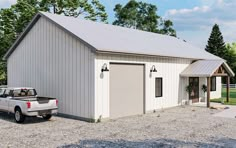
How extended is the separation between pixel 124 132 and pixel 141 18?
42208 millimetres

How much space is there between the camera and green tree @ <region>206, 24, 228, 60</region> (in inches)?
2248

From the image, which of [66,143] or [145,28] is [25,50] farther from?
[145,28]

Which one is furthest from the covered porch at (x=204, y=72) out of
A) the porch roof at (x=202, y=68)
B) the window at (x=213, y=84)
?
the window at (x=213, y=84)

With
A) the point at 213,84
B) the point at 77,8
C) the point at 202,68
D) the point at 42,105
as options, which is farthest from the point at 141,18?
the point at 42,105

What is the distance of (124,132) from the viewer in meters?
9.73

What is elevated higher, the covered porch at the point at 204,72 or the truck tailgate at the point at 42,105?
the covered porch at the point at 204,72

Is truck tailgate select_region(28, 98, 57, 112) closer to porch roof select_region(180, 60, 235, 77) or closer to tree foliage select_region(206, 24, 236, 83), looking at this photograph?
porch roof select_region(180, 60, 235, 77)

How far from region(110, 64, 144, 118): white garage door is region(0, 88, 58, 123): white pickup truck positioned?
2.80 meters

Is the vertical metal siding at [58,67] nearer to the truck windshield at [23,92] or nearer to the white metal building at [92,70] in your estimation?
the white metal building at [92,70]

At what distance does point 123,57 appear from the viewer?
13.1 metres

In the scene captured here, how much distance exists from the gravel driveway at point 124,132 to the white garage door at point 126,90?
0.75 meters

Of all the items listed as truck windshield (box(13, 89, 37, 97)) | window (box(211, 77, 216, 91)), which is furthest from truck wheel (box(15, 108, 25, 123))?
window (box(211, 77, 216, 91))

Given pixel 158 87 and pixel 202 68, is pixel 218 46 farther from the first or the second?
pixel 158 87

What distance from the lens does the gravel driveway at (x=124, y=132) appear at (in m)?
8.17
